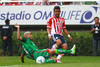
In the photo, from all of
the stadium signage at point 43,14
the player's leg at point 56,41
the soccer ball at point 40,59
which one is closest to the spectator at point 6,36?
the stadium signage at point 43,14

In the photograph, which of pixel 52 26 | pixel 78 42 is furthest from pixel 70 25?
pixel 52 26

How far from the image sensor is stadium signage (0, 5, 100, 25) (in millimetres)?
26172

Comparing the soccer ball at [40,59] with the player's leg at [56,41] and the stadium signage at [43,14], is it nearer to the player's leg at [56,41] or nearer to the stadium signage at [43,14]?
the player's leg at [56,41]

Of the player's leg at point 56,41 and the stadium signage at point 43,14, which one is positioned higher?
the player's leg at point 56,41

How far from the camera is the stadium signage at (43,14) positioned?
26172 mm

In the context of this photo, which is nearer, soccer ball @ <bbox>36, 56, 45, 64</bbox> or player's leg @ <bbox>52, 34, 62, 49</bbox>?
soccer ball @ <bbox>36, 56, 45, 64</bbox>

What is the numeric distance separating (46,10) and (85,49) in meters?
3.60

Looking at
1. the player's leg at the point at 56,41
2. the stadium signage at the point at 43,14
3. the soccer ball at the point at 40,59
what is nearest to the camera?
the soccer ball at the point at 40,59

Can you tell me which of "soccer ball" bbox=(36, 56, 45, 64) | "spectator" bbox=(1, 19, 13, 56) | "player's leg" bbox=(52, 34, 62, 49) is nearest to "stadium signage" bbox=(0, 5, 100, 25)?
"spectator" bbox=(1, 19, 13, 56)

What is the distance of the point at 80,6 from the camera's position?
85.5ft

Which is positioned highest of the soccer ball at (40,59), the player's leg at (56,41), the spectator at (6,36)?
the player's leg at (56,41)

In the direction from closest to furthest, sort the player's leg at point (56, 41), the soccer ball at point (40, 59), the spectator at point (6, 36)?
1. the soccer ball at point (40, 59)
2. the player's leg at point (56, 41)
3. the spectator at point (6, 36)

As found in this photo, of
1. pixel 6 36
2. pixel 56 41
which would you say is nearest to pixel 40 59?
pixel 56 41

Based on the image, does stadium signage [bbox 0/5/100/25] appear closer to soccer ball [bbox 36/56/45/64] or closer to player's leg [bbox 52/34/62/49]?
player's leg [bbox 52/34/62/49]
